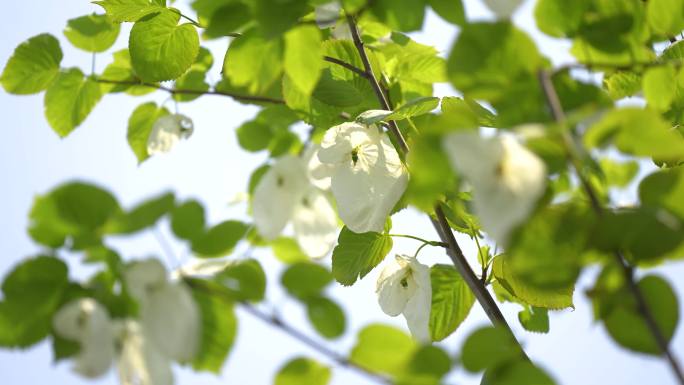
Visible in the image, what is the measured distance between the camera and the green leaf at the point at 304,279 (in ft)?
1.73

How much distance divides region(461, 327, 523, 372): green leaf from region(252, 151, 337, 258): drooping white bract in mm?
158

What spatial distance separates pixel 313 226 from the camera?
577 mm

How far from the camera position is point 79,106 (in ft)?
3.74

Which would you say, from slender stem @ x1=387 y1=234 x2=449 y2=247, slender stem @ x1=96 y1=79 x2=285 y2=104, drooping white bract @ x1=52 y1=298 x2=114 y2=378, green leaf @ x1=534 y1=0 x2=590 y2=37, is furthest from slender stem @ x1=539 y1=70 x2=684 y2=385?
slender stem @ x1=96 y1=79 x2=285 y2=104

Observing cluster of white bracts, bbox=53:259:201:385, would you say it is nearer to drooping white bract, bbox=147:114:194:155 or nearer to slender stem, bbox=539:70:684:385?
slender stem, bbox=539:70:684:385

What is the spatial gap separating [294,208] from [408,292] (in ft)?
1.32

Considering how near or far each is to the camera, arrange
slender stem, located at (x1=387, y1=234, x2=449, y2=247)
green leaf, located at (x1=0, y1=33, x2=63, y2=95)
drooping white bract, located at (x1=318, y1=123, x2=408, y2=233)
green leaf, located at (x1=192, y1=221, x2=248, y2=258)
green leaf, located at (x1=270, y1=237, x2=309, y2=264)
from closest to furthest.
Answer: green leaf, located at (x1=192, y1=221, x2=248, y2=258), green leaf, located at (x1=270, y1=237, x2=309, y2=264), drooping white bract, located at (x1=318, y1=123, x2=408, y2=233), slender stem, located at (x1=387, y1=234, x2=449, y2=247), green leaf, located at (x1=0, y1=33, x2=63, y2=95)

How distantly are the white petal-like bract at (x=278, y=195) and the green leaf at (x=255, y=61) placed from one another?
0.28ft

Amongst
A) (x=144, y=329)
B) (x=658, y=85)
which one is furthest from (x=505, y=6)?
(x=144, y=329)

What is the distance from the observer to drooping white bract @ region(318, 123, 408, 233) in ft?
2.74

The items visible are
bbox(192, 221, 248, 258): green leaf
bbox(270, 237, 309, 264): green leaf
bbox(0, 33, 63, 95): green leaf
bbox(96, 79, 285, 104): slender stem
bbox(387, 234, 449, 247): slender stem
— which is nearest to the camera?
bbox(192, 221, 248, 258): green leaf

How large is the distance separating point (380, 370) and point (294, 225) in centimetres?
14

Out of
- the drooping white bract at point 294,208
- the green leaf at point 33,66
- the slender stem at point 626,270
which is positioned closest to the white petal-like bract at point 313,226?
the drooping white bract at point 294,208

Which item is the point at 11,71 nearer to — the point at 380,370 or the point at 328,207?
the point at 328,207
